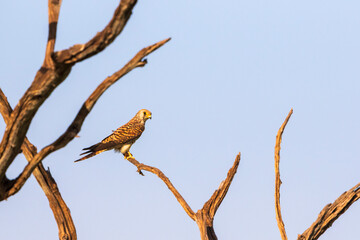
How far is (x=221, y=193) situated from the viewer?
6441 millimetres

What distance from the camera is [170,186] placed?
22.3 feet

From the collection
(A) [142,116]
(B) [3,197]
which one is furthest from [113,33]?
(A) [142,116]

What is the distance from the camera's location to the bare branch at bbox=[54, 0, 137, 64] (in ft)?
11.6

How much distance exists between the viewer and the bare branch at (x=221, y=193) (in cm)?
643

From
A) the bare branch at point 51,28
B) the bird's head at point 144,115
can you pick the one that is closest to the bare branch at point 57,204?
the bare branch at point 51,28

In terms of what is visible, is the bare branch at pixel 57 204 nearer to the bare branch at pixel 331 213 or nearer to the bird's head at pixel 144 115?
the bare branch at pixel 331 213

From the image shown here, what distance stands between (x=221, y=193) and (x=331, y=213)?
1134 millimetres

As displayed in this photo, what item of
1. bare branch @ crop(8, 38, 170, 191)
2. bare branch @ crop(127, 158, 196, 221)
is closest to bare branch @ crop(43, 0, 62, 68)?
bare branch @ crop(8, 38, 170, 191)

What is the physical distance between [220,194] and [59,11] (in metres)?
3.06

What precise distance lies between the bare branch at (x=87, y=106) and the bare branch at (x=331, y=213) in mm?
3134

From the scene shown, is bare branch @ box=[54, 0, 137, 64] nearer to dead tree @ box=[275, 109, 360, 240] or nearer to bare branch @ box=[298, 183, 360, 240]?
dead tree @ box=[275, 109, 360, 240]

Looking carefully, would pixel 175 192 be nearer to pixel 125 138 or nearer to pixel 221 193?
pixel 221 193

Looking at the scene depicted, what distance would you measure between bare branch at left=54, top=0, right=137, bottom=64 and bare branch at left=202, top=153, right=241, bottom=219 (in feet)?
10.1

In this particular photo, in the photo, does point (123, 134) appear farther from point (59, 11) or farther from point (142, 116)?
point (59, 11)
